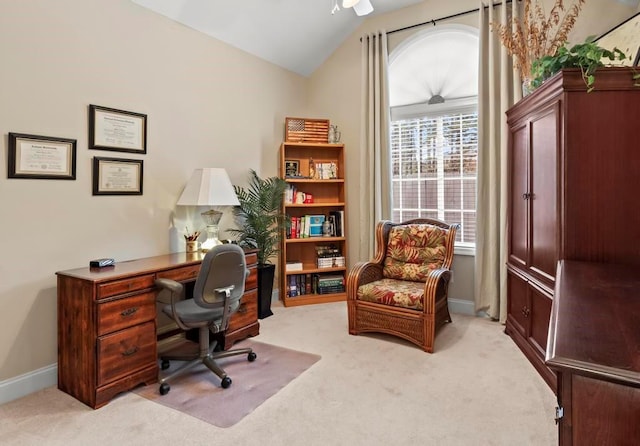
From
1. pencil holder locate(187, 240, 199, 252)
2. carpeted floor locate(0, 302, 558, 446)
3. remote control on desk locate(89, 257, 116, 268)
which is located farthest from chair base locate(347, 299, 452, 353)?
remote control on desk locate(89, 257, 116, 268)

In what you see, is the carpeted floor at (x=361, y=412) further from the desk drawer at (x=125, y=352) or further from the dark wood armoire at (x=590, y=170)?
the dark wood armoire at (x=590, y=170)

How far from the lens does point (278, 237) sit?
4.11 metres

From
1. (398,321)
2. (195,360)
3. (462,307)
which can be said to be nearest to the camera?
(195,360)

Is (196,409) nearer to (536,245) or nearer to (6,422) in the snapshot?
(6,422)

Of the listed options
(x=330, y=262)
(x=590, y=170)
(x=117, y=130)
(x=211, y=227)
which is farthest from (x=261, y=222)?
(x=590, y=170)

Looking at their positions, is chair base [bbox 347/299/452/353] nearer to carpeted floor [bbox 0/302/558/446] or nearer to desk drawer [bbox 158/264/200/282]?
carpeted floor [bbox 0/302/558/446]

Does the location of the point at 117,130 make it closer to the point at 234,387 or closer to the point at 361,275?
the point at 234,387

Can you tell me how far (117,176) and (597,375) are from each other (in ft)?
10.1

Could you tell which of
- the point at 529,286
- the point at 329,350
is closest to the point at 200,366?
the point at 329,350

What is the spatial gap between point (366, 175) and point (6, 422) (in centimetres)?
363

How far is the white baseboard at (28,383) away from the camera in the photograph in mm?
2256

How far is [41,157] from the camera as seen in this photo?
2.42m

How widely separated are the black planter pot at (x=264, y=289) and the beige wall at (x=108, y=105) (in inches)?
25.0

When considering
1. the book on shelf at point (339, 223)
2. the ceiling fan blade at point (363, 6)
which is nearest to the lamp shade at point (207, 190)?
the book on shelf at point (339, 223)
